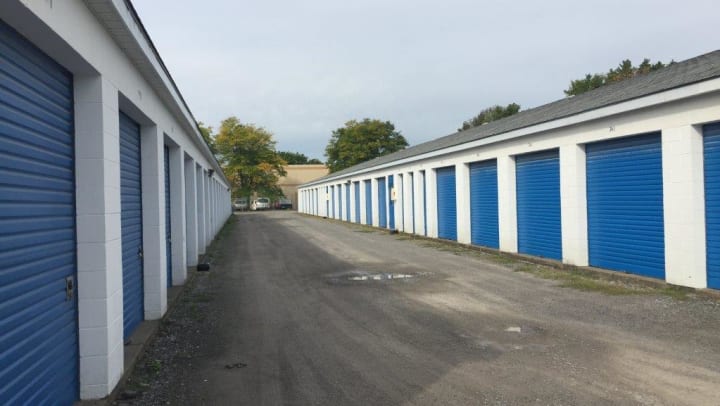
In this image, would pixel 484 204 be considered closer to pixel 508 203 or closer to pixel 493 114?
pixel 508 203

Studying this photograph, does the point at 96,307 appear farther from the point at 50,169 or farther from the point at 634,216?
the point at 634,216

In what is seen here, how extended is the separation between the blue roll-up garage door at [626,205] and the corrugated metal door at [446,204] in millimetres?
7609

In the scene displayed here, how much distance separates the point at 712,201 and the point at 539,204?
5.20 metres

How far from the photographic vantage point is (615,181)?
11.2 meters

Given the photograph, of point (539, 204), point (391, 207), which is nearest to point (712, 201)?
point (539, 204)

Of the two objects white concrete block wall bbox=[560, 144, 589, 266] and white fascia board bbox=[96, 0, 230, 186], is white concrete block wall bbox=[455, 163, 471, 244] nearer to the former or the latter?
white concrete block wall bbox=[560, 144, 589, 266]

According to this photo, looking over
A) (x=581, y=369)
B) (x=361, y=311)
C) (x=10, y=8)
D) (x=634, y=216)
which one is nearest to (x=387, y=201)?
(x=634, y=216)

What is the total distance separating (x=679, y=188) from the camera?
9.41 meters

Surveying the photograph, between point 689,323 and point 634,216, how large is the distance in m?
4.12

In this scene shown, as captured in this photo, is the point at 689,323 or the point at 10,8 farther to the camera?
the point at 689,323

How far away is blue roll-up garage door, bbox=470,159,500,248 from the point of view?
16.4 meters

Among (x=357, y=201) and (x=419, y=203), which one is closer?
(x=419, y=203)

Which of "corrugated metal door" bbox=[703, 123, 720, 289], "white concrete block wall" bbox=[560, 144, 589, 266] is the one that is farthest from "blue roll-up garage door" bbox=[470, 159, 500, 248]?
"corrugated metal door" bbox=[703, 123, 720, 289]

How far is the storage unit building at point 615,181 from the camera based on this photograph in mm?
9062
